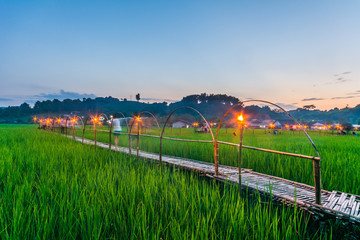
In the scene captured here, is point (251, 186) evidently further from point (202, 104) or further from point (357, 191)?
point (202, 104)

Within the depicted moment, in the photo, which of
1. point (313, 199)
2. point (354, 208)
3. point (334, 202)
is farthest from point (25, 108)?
point (354, 208)

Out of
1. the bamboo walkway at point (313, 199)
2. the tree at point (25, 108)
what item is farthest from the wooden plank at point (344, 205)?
the tree at point (25, 108)

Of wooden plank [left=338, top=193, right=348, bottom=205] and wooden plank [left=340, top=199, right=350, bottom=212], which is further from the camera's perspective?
wooden plank [left=338, top=193, right=348, bottom=205]

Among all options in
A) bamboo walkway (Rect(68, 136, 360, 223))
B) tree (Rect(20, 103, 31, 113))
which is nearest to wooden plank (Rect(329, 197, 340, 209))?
bamboo walkway (Rect(68, 136, 360, 223))

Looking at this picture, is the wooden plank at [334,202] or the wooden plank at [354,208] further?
the wooden plank at [334,202]

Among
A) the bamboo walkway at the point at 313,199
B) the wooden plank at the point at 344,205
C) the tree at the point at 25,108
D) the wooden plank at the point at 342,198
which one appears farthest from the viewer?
the tree at the point at 25,108

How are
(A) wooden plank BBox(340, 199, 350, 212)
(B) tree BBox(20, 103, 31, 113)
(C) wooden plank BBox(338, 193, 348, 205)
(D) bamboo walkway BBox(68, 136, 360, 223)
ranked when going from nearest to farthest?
(D) bamboo walkway BBox(68, 136, 360, 223)
(A) wooden plank BBox(340, 199, 350, 212)
(C) wooden plank BBox(338, 193, 348, 205)
(B) tree BBox(20, 103, 31, 113)

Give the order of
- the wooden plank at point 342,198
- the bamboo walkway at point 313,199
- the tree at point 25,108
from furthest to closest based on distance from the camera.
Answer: the tree at point 25,108, the wooden plank at point 342,198, the bamboo walkway at point 313,199

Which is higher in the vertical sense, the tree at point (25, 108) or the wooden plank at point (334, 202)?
the tree at point (25, 108)

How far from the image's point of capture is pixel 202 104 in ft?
342

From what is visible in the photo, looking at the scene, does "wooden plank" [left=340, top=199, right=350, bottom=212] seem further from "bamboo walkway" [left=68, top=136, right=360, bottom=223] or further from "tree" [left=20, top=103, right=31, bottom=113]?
"tree" [left=20, top=103, right=31, bottom=113]

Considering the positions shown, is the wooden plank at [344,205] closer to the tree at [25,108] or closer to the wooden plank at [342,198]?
the wooden plank at [342,198]

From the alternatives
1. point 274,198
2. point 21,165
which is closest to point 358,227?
point 274,198

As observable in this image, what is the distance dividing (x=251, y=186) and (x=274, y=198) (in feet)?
1.38
